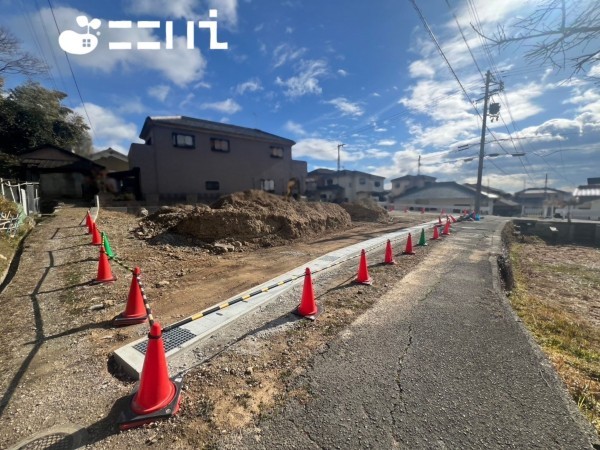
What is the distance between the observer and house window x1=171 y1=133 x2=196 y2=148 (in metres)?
19.0

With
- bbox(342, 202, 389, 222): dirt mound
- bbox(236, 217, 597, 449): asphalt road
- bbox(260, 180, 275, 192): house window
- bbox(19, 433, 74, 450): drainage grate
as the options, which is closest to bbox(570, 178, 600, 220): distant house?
bbox(342, 202, 389, 222): dirt mound

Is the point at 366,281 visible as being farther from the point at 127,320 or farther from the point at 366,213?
the point at 366,213

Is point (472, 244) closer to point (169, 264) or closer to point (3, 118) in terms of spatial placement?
point (169, 264)

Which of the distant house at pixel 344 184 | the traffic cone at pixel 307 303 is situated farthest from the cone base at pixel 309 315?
the distant house at pixel 344 184

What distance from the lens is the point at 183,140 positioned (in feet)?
63.7

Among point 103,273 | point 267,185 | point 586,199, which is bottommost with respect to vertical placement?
point 103,273

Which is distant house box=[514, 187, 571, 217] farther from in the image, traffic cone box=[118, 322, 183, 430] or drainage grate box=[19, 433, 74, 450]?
drainage grate box=[19, 433, 74, 450]

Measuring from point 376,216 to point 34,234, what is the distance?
18.0m

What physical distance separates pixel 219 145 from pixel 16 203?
13.5 m

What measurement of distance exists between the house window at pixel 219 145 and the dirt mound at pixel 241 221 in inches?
396

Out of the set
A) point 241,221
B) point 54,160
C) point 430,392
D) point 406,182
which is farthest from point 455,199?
point 54,160

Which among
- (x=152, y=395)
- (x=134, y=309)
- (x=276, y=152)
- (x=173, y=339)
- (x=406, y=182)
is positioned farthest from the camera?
(x=406, y=182)

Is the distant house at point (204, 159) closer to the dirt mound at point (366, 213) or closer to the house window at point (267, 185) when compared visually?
the house window at point (267, 185)

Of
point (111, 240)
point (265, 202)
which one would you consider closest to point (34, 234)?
point (111, 240)
